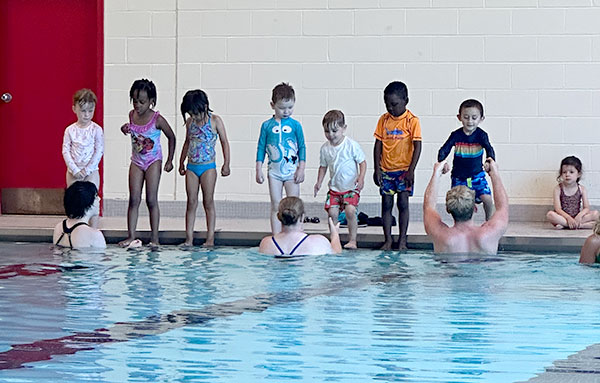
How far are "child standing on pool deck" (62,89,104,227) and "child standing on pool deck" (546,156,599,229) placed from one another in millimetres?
4435

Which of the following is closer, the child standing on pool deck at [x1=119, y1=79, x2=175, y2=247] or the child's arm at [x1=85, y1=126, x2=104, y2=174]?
the child standing on pool deck at [x1=119, y1=79, x2=175, y2=247]

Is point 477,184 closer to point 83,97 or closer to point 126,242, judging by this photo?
point 126,242

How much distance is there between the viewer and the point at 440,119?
35.3 ft

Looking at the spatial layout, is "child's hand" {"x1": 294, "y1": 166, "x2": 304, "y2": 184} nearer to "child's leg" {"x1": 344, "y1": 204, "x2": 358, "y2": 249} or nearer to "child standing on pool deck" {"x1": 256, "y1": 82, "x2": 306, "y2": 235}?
"child standing on pool deck" {"x1": 256, "y1": 82, "x2": 306, "y2": 235}

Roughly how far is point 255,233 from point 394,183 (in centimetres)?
132

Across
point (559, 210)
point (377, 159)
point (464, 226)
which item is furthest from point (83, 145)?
point (559, 210)

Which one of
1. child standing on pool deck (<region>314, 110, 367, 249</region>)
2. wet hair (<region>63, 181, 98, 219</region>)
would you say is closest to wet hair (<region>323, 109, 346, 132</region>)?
→ child standing on pool deck (<region>314, 110, 367, 249</region>)

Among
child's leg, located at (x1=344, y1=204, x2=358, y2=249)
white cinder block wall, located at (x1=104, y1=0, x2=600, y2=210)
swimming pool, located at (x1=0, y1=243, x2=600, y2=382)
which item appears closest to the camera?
swimming pool, located at (x1=0, y1=243, x2=600, y2=382)

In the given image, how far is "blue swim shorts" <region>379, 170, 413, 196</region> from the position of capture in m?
8.82

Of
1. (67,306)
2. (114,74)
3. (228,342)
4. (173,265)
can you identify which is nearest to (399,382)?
(228,342)

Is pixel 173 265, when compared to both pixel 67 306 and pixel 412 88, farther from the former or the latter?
pixel 412 88

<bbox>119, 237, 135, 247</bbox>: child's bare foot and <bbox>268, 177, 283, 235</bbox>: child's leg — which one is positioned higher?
<bbox>268, 177, 283, 235</bbox>: child's leg

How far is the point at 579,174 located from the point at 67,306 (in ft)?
20.0

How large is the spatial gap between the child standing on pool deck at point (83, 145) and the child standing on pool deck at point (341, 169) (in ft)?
6.65
